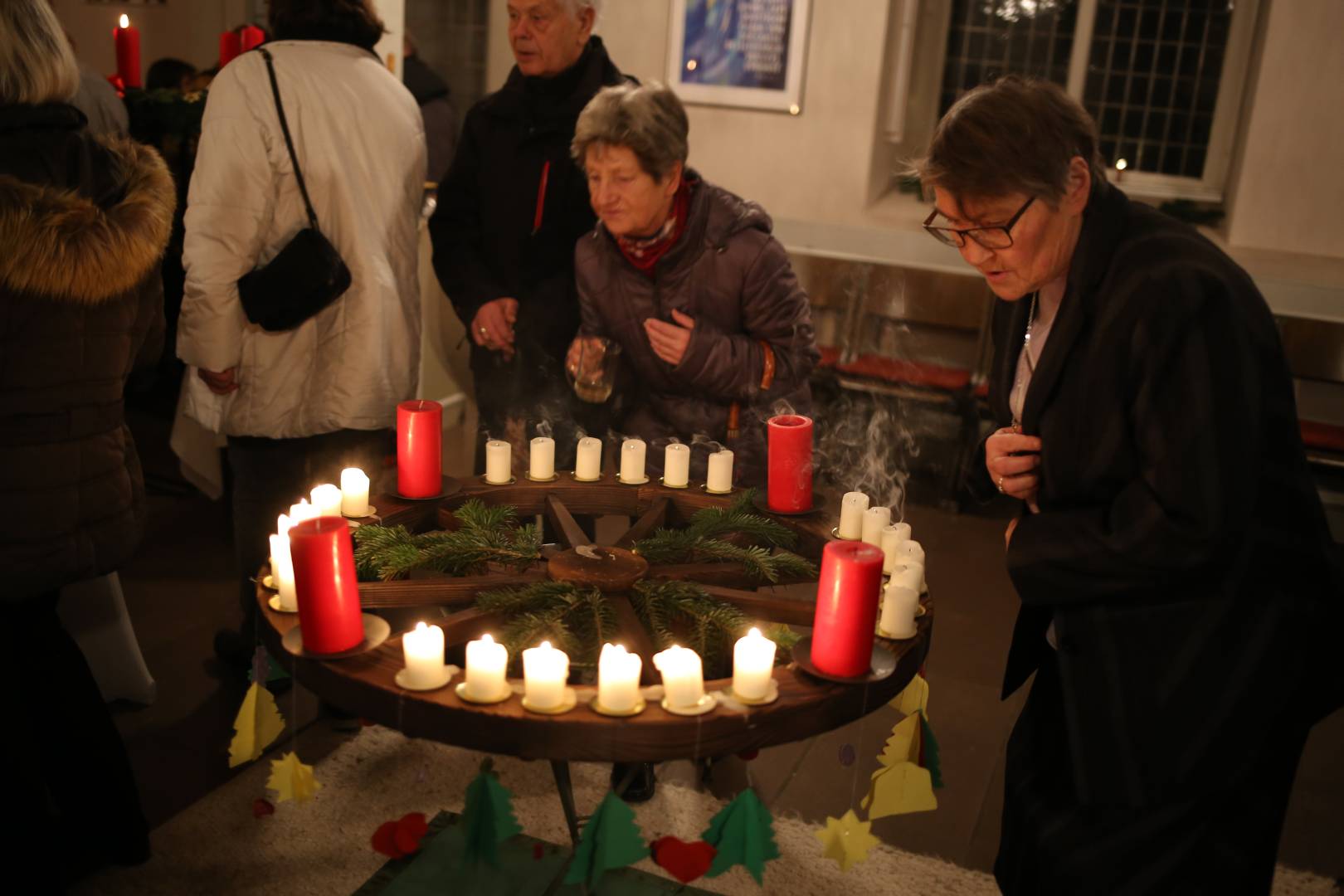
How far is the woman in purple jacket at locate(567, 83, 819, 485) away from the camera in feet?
8.54

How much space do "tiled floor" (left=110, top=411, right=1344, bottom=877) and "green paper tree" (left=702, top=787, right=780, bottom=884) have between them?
1.26m

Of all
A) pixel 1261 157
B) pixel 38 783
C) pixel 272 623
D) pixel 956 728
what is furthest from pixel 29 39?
pixel 1261 157

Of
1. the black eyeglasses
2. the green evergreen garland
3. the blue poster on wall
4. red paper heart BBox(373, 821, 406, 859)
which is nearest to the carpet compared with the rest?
red paper heart BBox(373, 821, 406, 859)

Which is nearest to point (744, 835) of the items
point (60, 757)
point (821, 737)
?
point (60, 757)

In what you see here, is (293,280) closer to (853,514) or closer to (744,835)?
(853,514)

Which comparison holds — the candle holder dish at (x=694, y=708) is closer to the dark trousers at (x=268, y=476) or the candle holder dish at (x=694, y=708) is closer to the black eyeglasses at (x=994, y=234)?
the black eyeglasses at (x=994, y=234)

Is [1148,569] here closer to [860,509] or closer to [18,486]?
[860,509]

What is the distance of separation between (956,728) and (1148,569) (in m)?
1.90

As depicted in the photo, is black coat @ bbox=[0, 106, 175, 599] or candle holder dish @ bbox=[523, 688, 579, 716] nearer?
candle holder dish @ bbox=[523, 688, 579, 716]

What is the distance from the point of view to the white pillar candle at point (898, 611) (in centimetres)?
180

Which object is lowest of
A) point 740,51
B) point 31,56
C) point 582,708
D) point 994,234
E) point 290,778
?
point 290,778

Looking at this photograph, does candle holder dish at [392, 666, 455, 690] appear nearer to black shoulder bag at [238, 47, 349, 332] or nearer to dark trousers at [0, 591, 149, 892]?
dark trousers at [0, 591, 149, 892]

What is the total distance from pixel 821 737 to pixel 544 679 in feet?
5.98

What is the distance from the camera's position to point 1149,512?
1490mm
